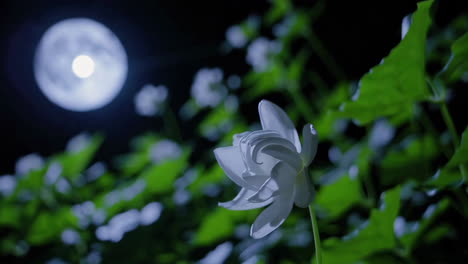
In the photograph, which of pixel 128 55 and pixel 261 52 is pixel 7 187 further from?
pixel 128 55

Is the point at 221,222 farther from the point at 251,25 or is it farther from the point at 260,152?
the point at 251,25

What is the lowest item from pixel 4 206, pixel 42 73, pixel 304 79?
pixel 4 206

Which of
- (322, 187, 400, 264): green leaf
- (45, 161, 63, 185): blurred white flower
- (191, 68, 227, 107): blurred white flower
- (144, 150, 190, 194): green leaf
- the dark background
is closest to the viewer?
(322, 187, 400, 264): green leaf

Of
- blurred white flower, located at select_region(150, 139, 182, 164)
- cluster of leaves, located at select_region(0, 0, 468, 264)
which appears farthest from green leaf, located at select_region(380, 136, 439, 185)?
blurred white flower, located at select_region(150, 139, 182, 164)

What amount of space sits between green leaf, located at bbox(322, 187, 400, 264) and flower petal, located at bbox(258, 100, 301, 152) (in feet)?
0.84

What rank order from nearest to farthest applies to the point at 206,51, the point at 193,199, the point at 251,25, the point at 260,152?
the point at 260,152
the point at 193,199
the point at 251,25
the point at 206,51

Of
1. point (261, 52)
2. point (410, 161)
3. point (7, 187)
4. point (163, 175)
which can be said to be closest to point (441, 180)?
point (410, 161)

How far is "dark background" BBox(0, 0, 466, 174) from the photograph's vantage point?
2.96m

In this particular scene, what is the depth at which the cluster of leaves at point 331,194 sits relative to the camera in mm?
660

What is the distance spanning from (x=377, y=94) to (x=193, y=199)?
0.99m

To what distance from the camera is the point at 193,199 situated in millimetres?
1550

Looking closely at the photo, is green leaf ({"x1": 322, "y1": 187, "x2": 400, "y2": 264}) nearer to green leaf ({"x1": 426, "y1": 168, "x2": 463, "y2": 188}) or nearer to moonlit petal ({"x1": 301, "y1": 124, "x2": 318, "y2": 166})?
green leaf ({"x1": 426, "y1": 168, "x2": 463, "y2": 188})

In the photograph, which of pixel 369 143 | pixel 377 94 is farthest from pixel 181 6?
pixel 377 94

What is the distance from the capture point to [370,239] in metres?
0.69
